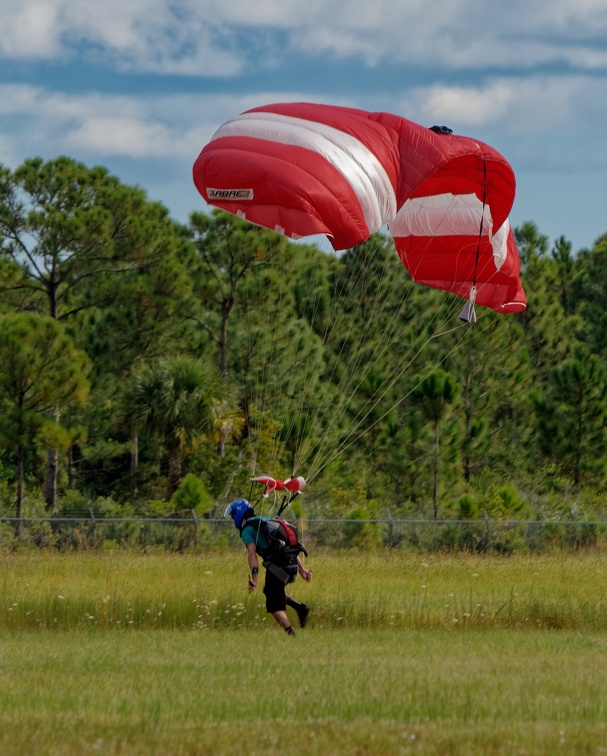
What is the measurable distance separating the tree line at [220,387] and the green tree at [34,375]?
0.13 ft

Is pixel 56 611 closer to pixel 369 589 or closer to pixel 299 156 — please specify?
pixel 369 589

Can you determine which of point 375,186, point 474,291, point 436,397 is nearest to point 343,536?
point 436,397

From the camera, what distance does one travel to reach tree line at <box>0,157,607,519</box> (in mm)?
25984

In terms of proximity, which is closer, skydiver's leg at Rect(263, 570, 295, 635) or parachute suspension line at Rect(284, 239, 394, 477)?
skydiver's leg at Rect(263, 570, 295, 635)

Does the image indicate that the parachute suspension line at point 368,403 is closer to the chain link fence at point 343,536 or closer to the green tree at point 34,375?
the chain link fence at point 343,536

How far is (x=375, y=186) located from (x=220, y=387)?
15.6m

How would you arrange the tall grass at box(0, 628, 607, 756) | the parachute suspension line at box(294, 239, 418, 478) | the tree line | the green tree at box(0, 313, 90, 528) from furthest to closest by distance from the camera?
the tree line < the green tree at box(0, 313, 90, 528) < the parachute suspension line at box(294, 239, 418, 478) < the tall grass at box(0, 628, 607, 756)

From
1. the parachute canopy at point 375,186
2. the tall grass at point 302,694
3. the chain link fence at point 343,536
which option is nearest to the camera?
the tall grass at point 302,694

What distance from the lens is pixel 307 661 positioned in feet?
30.9

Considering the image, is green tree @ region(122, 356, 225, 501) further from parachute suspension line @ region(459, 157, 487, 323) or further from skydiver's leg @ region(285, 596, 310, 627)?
skydiver's leg @ region(285, 596, 310, 627)

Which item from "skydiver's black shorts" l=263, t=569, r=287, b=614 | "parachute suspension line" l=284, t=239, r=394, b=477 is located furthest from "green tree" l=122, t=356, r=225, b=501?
"skydiver's black shorts" l=263, t=569, r=287, b=614

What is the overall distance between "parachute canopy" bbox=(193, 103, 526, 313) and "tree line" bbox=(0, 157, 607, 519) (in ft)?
33.7

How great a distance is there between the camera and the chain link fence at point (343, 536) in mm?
20000

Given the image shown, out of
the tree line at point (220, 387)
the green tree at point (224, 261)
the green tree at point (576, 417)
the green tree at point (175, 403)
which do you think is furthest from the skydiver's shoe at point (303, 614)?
the green tree at point (576, 417)
